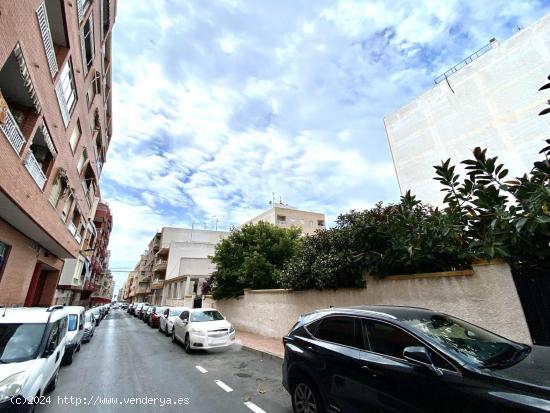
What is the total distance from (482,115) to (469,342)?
68.4ft

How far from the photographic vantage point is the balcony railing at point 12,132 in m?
6.99

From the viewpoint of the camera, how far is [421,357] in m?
2.78

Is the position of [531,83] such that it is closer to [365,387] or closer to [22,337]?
[365,387]

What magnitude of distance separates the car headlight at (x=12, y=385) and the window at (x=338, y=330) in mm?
4116

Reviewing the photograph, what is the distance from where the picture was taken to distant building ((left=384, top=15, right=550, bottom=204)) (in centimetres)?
1636

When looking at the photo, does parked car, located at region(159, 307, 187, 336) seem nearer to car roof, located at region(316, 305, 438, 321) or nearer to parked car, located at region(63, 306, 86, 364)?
parked car, located at region(63, 306, 86, 364)

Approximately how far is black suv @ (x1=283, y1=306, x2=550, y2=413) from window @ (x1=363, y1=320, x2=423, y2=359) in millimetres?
10

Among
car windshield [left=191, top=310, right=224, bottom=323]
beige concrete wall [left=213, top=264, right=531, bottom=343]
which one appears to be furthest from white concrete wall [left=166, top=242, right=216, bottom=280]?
beige concrete wall [left=213, top=264, right=531, bottom=343]

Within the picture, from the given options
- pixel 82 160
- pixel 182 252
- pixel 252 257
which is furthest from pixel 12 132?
pixel 182 252

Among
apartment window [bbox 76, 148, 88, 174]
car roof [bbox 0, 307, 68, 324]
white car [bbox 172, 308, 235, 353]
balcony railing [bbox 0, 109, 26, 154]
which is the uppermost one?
apartment window [bbox 76, 148, 88, 174]

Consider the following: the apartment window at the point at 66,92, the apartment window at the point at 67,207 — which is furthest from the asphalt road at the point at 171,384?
the apartment window at the point at 66,92

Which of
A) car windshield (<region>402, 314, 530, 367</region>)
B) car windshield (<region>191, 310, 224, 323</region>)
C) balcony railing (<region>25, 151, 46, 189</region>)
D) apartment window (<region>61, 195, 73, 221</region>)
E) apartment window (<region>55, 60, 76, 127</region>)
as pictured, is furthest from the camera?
apartment window (<region>61, 195, 73, 221</region>)

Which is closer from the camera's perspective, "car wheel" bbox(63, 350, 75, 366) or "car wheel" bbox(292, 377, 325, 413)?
"car wheel" bbox(292, 377, 325, 413)

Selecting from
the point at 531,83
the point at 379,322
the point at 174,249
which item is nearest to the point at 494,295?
the point at 379,322
